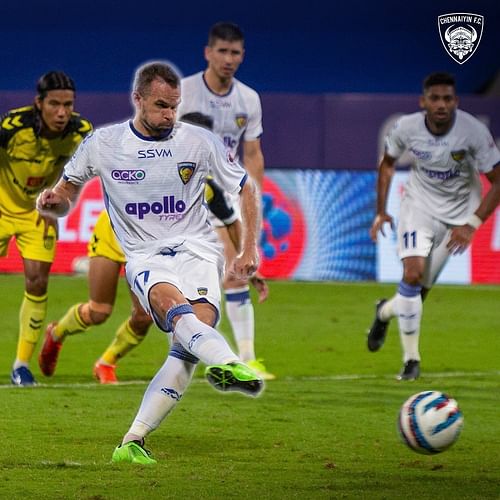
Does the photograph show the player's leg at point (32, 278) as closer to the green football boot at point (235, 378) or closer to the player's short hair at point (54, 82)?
the player's short hair at point (54, 82)

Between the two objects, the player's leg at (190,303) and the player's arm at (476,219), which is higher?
the player's arm at (476,219)

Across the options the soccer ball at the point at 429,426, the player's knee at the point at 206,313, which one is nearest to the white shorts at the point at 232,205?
the player's knee at the point at 206,313

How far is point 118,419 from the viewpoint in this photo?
745 cm

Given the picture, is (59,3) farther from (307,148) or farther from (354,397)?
(354,397)

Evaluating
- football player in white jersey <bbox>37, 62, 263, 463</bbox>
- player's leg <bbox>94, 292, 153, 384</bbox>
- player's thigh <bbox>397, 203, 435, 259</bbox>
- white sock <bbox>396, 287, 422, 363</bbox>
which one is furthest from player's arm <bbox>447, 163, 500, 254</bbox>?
football player in white jersey <bbox>37, 62, 263, 463</bbox>

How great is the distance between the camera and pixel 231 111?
32.3 feet

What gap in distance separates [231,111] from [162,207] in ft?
12.1

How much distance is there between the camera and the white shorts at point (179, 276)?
6062 millimetres

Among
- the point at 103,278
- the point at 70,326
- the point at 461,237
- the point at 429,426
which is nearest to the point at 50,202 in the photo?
the point at 429,426

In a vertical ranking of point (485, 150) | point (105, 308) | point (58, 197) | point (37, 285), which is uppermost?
point (485, 150)

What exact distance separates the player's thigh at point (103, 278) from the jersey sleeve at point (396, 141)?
A: 2.28 metres

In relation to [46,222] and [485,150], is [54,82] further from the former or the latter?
[485,150]

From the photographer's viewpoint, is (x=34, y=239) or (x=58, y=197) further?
(x=34, y=239)

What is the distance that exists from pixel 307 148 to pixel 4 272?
4634 mm
